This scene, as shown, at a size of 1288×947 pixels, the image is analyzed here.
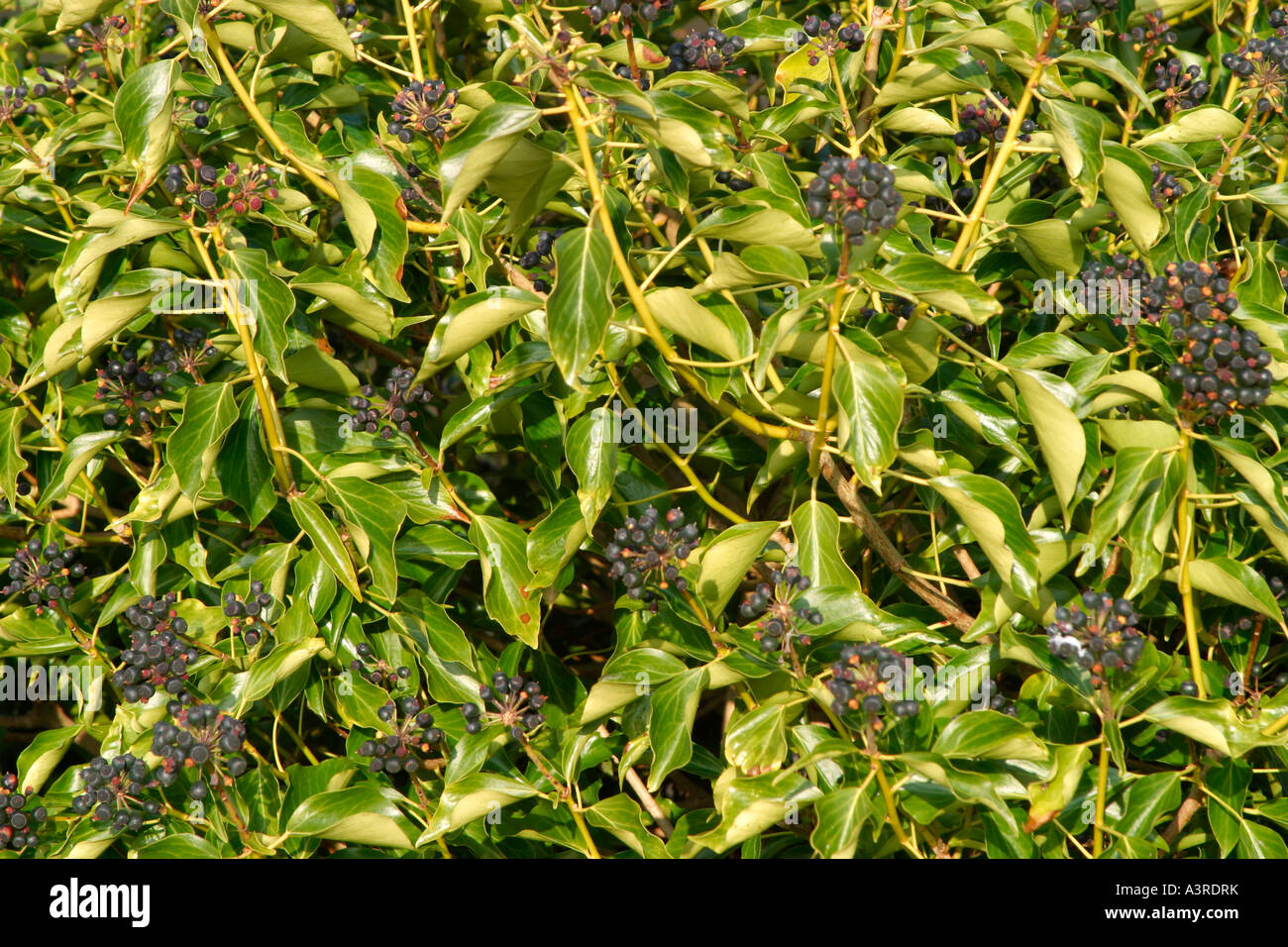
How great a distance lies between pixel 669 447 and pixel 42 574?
156 centimetres

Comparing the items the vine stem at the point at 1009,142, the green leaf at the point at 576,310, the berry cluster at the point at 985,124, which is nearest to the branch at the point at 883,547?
the vine stem at the point at 1009,142

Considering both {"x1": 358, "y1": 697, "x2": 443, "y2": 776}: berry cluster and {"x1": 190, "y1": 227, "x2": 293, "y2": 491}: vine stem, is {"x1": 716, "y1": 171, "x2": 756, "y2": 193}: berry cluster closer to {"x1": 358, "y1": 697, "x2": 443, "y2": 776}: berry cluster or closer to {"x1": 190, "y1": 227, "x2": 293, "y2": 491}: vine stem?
{"x1": 190, "y1": 227, "x2": 293, "y2": 491}: vine stem

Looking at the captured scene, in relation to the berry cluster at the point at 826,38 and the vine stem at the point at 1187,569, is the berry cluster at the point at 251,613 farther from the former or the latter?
the vine stem at the point at 1187,569

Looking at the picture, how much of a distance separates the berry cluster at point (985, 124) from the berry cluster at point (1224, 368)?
67 centimetres

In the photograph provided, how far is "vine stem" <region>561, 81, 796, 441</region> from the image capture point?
2.02 meters

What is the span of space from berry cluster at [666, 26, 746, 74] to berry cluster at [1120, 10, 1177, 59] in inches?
37.4

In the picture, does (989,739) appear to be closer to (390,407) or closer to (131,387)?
(390,407)

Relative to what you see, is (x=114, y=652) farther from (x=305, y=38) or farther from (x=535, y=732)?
(x=305, y=38)

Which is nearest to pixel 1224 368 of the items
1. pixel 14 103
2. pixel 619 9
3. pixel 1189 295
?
pixel 1189 295

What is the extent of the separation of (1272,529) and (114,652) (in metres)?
2.66

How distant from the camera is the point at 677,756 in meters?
2.24

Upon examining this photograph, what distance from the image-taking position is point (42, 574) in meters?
2.78

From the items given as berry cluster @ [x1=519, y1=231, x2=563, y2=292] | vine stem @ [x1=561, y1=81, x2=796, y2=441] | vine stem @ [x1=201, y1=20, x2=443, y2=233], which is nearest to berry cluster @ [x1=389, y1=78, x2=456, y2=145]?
vine stem @ [x1=201, y1=20, x2=443, y2=233]

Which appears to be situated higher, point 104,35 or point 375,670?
point 104,35
